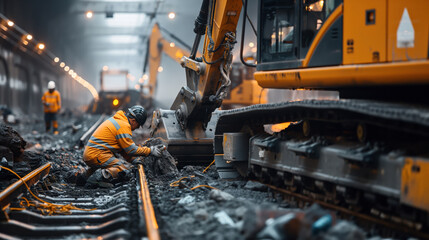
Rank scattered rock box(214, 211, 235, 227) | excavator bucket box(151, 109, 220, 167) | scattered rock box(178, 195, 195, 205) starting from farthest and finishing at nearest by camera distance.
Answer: excavator bucket box(151, 109, 220, 167) → scattered rock box(178, 195, 195, 205) → scattered rock box(214, 211, 235, 227)

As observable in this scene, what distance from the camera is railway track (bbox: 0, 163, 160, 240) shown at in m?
5.38

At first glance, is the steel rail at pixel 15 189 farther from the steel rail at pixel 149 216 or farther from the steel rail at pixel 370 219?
the steel rail at pixel 370 219

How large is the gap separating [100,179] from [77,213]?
185 centimetres

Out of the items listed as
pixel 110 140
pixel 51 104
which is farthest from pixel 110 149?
pixel 51 104

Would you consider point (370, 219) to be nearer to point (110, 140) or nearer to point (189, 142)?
point (110, 140)

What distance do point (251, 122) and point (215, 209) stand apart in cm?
235

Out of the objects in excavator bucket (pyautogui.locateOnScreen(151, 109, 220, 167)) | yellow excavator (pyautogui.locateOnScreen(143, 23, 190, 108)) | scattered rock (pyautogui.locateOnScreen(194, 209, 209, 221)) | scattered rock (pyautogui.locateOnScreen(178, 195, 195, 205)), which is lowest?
scattered rock (pyautogui.locateOnScreen(178, 195, 195, 205))

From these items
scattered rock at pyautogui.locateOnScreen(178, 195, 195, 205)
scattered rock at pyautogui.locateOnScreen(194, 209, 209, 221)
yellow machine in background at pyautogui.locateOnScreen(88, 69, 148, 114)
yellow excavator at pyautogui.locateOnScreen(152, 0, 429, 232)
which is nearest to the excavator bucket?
yellow excavator at pyautogui.locateOnScreen(152, 0, 429, 232)

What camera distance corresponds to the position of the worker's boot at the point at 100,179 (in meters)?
8.20

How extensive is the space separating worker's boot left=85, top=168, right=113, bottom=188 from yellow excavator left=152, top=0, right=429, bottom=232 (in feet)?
5.37

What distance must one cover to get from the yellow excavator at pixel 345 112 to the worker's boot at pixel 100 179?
1.64 meters

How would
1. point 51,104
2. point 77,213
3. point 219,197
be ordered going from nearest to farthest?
point 219,197
point 77,213
point 51,104

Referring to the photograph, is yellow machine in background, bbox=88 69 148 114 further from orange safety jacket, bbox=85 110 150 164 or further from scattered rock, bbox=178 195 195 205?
scattered rock, bbox=178 195 195 205

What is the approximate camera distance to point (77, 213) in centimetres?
637
